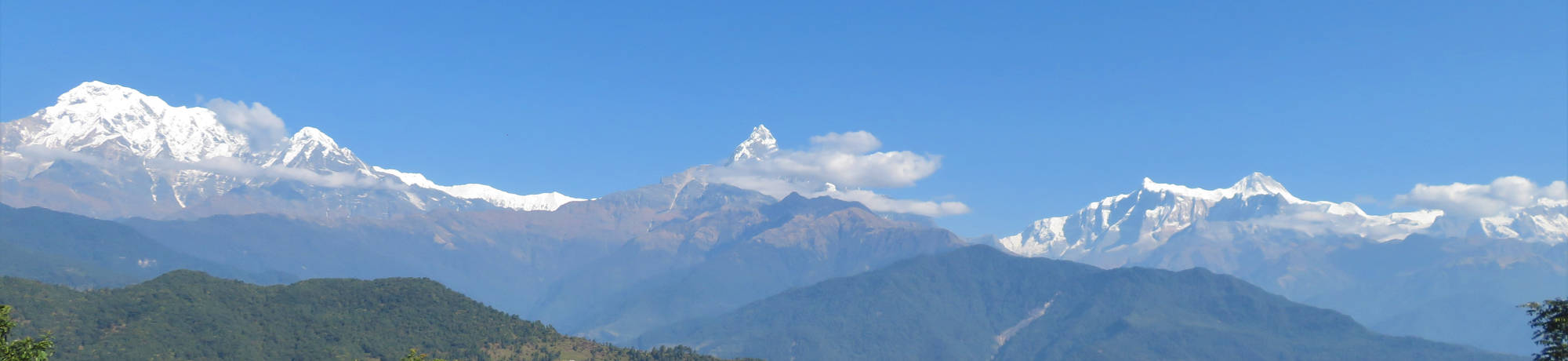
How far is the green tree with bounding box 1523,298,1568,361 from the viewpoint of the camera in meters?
88.5

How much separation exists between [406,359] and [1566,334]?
11153 cm

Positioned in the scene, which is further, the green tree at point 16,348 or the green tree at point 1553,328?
the green tree at point 1553,328

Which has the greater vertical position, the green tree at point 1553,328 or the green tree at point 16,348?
the green tree at point 1553,328

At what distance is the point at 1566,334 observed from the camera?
89.1 m

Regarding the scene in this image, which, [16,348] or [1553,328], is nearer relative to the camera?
[16,348]

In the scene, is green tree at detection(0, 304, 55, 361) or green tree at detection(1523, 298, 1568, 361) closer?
green tree at detection(0, 304, 55, 361)

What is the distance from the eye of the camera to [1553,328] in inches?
3514

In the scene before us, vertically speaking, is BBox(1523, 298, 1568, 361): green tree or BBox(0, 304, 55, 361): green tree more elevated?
BBox(1523, 298, 1568, 361): green tree

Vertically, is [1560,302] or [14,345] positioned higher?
[1560,302]

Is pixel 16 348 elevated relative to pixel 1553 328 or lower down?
lower down

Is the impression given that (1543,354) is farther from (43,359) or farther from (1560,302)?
(43,359)

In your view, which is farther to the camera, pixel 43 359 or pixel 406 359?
pixel 406 359

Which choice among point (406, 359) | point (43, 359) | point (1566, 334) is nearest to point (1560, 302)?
point (1566, 334)

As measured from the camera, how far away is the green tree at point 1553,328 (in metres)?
88.5
